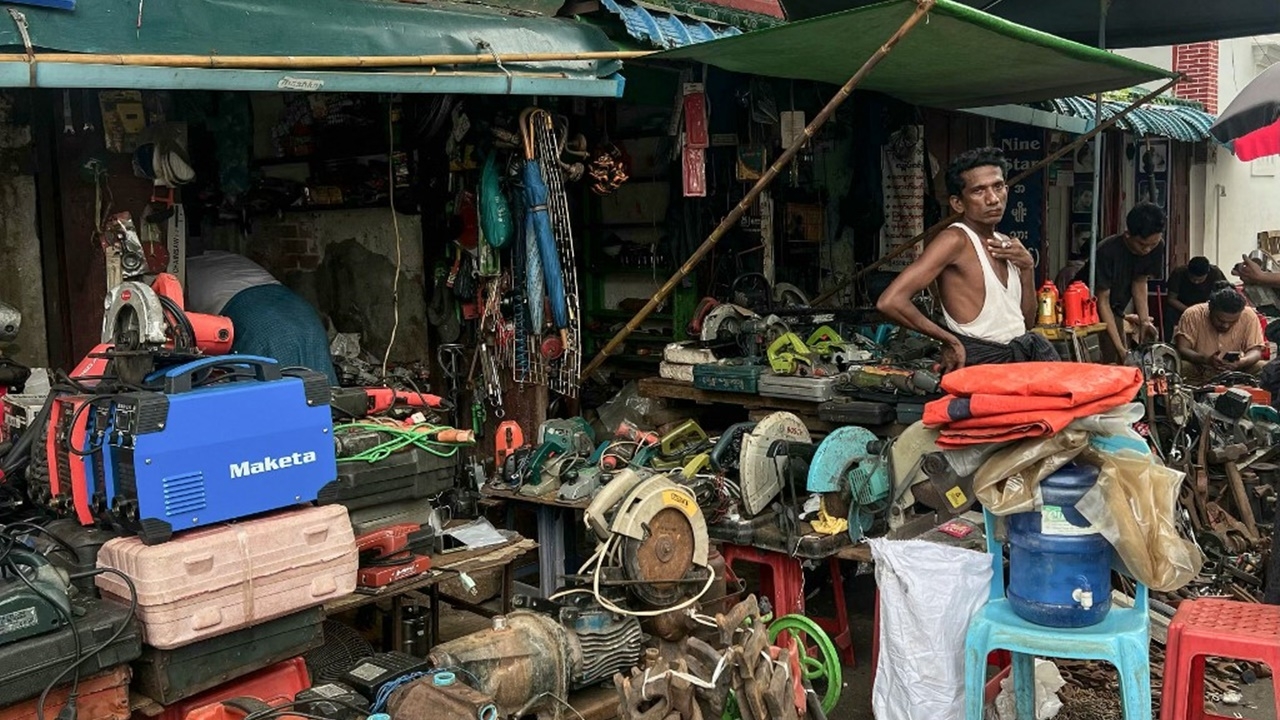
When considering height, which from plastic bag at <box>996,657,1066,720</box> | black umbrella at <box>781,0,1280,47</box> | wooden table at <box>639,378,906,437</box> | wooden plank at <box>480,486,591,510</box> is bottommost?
plastic bag at <box>996,657,1066,720</box>

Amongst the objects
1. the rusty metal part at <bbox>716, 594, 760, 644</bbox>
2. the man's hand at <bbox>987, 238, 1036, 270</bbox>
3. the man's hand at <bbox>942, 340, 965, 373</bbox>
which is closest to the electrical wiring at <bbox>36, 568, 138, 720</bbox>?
the rusty metal part at <bbox>716, 594, 760, 644</bbox>

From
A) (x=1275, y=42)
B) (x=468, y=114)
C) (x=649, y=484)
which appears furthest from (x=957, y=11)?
(x=1275, y=42)

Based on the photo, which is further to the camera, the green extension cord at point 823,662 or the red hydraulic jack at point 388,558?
the green extension cord at point 823,662

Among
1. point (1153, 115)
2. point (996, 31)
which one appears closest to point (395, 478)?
point (996, 31)

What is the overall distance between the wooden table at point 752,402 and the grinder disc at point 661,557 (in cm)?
177

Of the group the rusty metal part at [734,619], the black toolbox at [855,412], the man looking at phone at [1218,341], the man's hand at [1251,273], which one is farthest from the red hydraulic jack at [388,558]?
the man's hand at [1251,273]

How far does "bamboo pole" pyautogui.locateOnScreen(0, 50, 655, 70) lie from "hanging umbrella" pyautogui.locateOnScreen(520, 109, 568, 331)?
0.84 metres

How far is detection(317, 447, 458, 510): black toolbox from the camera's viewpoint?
465cm

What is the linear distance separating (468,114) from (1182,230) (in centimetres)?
1285

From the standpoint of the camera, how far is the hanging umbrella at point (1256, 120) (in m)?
6.57

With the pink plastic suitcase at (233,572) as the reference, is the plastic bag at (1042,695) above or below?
below

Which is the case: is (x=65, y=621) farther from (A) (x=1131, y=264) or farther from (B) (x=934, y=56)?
(A) (x=1131, y=264)

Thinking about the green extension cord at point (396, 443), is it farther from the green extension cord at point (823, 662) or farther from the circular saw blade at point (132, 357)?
the green extension cord at point (823, 662)

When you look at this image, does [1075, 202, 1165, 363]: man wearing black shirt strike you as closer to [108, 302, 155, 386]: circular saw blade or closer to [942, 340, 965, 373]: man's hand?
[942, 340, 965, 373]: man's hand
